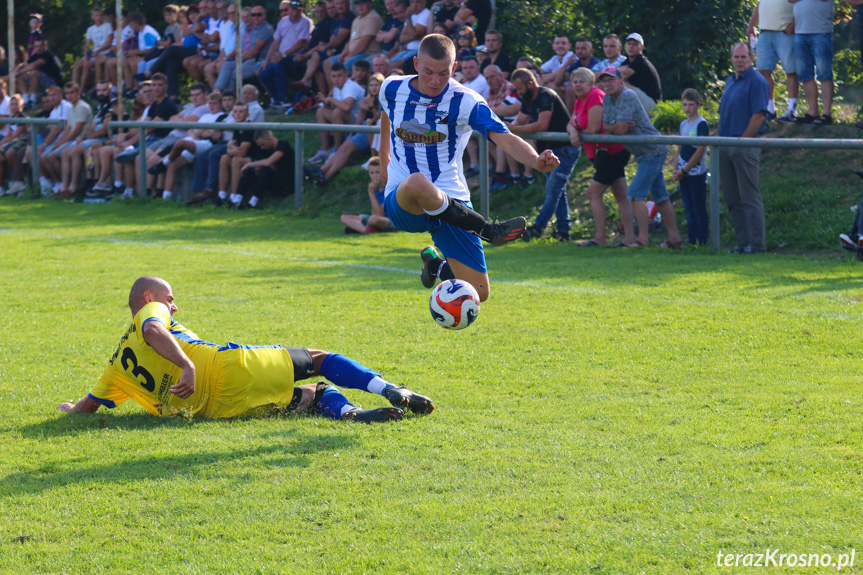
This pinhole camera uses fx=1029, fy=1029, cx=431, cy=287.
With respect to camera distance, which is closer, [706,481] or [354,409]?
[706,481]

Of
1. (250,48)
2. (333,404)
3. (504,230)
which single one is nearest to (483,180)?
(504,230)

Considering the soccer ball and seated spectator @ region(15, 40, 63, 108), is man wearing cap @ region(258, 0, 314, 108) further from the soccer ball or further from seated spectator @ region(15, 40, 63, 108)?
the soccer ball

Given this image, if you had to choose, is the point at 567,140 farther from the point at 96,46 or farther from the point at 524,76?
the point at 96,46

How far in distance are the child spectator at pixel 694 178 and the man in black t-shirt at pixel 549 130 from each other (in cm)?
135

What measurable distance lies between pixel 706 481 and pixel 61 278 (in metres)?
8.21

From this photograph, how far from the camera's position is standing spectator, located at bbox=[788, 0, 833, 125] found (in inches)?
511

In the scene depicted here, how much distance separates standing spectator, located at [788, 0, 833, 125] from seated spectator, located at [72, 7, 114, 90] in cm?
1586

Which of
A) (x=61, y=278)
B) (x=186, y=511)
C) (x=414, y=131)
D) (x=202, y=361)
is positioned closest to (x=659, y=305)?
(x=414, y=131)

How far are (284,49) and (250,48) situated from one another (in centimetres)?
88

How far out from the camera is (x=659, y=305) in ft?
28.6

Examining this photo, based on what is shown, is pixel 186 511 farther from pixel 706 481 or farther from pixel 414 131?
pixel 414 131

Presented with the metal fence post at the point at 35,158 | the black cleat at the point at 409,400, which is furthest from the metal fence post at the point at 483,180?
the metal fence post at the point at 35,158

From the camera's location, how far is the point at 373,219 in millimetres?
13867

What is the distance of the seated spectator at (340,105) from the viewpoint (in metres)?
16.3
